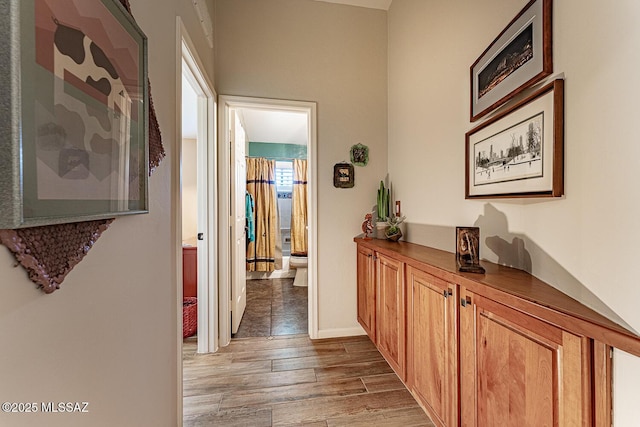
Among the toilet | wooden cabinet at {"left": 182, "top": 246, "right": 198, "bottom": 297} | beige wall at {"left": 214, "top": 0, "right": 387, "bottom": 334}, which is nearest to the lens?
beige wall at {"left": 214, "top": 0, "right": 387, "bottom": 334}

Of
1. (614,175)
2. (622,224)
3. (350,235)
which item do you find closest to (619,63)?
(614,175)

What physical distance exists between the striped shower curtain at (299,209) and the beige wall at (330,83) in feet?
6.82

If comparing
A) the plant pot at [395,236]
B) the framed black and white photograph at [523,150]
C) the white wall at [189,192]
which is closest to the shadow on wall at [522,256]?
the framed black and white photograph at [523,150]

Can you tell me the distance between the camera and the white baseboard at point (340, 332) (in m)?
2.45

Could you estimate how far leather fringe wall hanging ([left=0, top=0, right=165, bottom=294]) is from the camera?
0.47 m

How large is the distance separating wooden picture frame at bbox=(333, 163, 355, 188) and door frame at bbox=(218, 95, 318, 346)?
0.19m

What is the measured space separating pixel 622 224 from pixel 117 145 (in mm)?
1444

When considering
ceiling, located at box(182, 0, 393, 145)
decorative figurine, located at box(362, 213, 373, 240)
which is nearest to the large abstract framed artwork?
decorative figurine, located at box(362, 213, 373, 240)

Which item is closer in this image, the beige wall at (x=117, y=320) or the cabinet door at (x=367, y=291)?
the beige wall at (x=117, y=320)

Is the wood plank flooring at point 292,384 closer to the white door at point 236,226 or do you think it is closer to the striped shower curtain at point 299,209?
the white door at point 236,226

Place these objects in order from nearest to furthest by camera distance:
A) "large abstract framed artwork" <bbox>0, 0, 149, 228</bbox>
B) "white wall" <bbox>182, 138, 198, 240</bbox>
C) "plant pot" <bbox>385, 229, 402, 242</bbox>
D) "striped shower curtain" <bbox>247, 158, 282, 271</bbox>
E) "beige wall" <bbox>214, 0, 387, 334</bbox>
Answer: "large abstract framed artwork" <bbox>0, 0, 149, 228</bbox> < "plant pot" <bbox>385, 229, 402, 242</bbox> < "beige wall" <bbox>214, 0, 387, 334</bbox> < "white wall" <bbox>182, 138, 198, 240</bbox> < "striped shower curtain" <bbox>247, 158, 282, 271</bbox>

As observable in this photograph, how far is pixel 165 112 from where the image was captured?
1.23 meters

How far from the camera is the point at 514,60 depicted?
1.14 m

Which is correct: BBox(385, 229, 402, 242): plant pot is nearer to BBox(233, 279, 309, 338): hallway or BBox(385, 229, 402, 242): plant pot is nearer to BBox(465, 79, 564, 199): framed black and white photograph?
BBox(465, 79, 564, 199): framed black and white photograph
